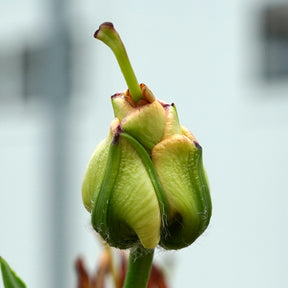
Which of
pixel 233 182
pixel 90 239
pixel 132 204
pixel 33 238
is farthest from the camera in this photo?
pixel 33 238

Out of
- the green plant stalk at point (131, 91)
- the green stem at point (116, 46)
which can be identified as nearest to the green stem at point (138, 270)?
the green plant stalk at point (131, 91)

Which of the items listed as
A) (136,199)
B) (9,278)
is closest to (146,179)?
A: (136,199)

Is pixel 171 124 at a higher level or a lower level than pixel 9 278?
higher

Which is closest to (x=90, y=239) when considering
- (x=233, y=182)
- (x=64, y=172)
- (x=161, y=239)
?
(x=64, y=172)

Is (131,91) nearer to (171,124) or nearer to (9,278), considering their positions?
(171,124)

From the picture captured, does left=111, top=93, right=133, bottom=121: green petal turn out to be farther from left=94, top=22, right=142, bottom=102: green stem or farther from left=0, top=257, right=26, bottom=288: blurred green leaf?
left=0, top=257, right=26, bottom=288: blurred green leaf

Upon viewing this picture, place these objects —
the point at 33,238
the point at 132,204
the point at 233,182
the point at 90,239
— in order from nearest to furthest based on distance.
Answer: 1. the point at 132,204
2. the point at 233,182
3. the point at 90,239
4. the point at 33,238

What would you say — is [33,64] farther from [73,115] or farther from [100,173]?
[100,173]
